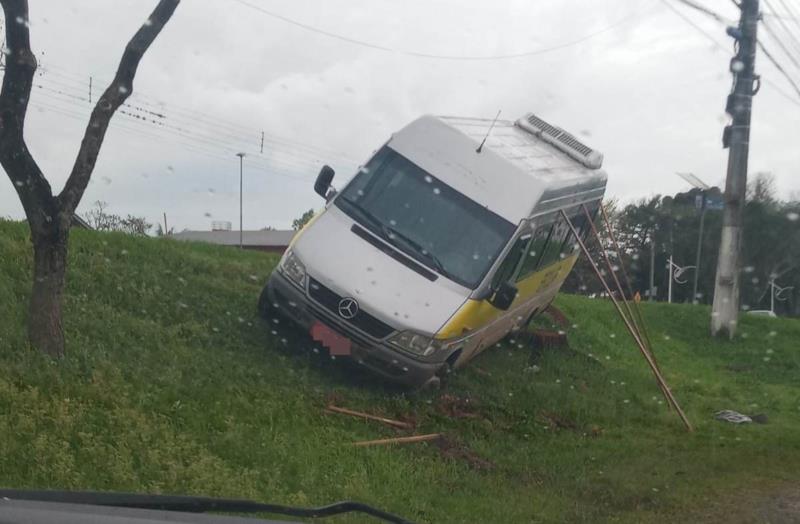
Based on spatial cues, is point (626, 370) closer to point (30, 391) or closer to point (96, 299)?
point (96, 299)

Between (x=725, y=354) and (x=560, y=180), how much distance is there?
29.1 feet

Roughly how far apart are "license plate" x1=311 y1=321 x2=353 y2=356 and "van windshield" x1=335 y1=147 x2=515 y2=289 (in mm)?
1056

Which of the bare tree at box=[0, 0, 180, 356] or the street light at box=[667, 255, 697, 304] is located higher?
the street light at box=[667, 255, 697, 304]

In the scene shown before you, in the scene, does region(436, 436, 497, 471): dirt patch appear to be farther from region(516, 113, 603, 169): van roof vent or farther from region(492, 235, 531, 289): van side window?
region(516, 113, 603, 169): van roof vent

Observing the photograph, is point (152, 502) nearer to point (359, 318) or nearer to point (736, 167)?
point (359, 318)

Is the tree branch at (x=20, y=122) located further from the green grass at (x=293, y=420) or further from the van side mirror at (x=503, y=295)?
the van side mirror at (x=503, y=295)

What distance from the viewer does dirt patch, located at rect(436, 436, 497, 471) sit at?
27.4 ft

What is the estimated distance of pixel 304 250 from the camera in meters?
9.93

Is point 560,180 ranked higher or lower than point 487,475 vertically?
higher

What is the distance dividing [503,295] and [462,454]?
1.90m

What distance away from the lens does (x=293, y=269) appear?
9883 millimetres

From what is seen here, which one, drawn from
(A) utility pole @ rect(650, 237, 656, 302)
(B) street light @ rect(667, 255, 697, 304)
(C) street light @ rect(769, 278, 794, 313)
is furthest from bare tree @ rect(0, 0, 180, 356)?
(C) street light @ rect(769, 278, 794, 313)

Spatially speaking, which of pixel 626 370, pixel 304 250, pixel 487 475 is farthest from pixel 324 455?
pixel 626 370

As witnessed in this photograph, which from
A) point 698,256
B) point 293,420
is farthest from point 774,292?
point 293,420
